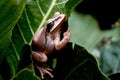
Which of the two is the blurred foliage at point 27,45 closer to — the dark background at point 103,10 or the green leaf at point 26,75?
the green leaf at point 26,75

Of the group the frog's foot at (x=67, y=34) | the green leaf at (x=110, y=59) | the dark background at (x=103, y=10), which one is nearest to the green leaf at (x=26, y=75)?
the frog's foot at (x=67, y=34)

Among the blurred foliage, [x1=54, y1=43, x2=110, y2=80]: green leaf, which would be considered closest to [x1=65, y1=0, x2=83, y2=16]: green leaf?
the blurred foliage

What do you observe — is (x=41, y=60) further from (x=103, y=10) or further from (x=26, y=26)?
(x=103, y=10)

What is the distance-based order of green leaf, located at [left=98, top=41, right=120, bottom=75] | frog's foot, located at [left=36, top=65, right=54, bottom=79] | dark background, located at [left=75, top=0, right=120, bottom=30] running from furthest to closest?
dark background, located at [left=75, top=0, right=120, bottom=30], green leaf, located at [left=98, top=41, right=120, bottom=75], frog's foot, located at [left=36, top=65, right=54, bottom=79]

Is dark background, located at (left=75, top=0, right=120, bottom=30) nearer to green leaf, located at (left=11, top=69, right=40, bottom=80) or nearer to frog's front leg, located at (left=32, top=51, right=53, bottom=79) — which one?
frog's front leg, located at (left=32, top=51, right=53, bottom=79)

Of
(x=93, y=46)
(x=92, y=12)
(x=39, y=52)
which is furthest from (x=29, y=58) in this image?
(x=92, y=12)

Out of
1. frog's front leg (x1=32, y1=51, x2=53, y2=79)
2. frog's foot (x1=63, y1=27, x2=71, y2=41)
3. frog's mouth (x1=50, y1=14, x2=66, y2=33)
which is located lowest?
frog's front leg (x1=32, y1=51, x2=53, y2=79)

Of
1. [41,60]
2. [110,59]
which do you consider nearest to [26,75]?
[41,60]
